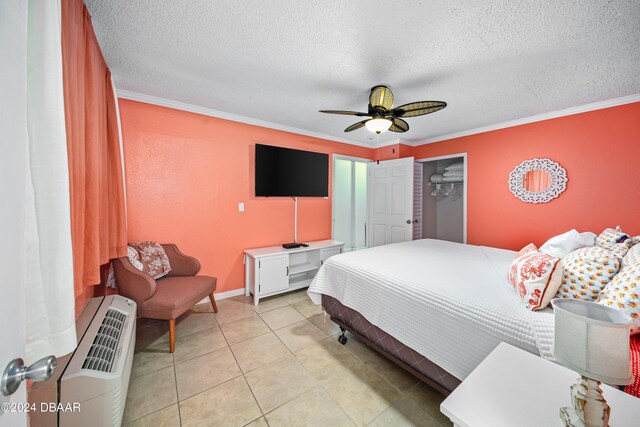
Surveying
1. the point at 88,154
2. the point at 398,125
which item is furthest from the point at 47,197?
the point at 398,125

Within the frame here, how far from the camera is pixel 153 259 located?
7.90 feet

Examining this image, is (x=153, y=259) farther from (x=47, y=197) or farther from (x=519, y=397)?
(x=519, y=397)

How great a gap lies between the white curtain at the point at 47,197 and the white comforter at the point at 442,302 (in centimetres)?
168

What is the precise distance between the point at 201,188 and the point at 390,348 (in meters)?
2.70

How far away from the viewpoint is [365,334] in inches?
77.7

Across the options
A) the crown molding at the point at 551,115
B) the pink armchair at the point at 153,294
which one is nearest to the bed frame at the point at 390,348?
the pink armchair at the point at 153,294

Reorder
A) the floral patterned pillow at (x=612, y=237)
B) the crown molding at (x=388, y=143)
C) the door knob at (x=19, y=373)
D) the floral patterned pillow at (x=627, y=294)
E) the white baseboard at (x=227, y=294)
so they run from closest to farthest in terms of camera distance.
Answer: the door knob at (x=19, y=373), the floral patterned pillow at (x=627, y=294), the floral patterned pillow at (x=612, y=237), the white baseboard at (x=227, y=294), the crown molding at (x=388, y=143)

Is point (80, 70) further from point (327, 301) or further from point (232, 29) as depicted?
point (327, 301)

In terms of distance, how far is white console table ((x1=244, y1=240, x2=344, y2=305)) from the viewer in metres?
2.99

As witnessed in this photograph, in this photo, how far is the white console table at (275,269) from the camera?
2992 mm

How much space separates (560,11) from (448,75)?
0.78 meters

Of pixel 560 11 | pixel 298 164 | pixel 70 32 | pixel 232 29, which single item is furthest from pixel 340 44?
pixel 298 164

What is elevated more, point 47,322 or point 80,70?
point 80,70

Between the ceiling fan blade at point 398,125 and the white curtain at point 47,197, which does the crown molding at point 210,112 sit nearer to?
the ceiling fan blade at point 398,125
